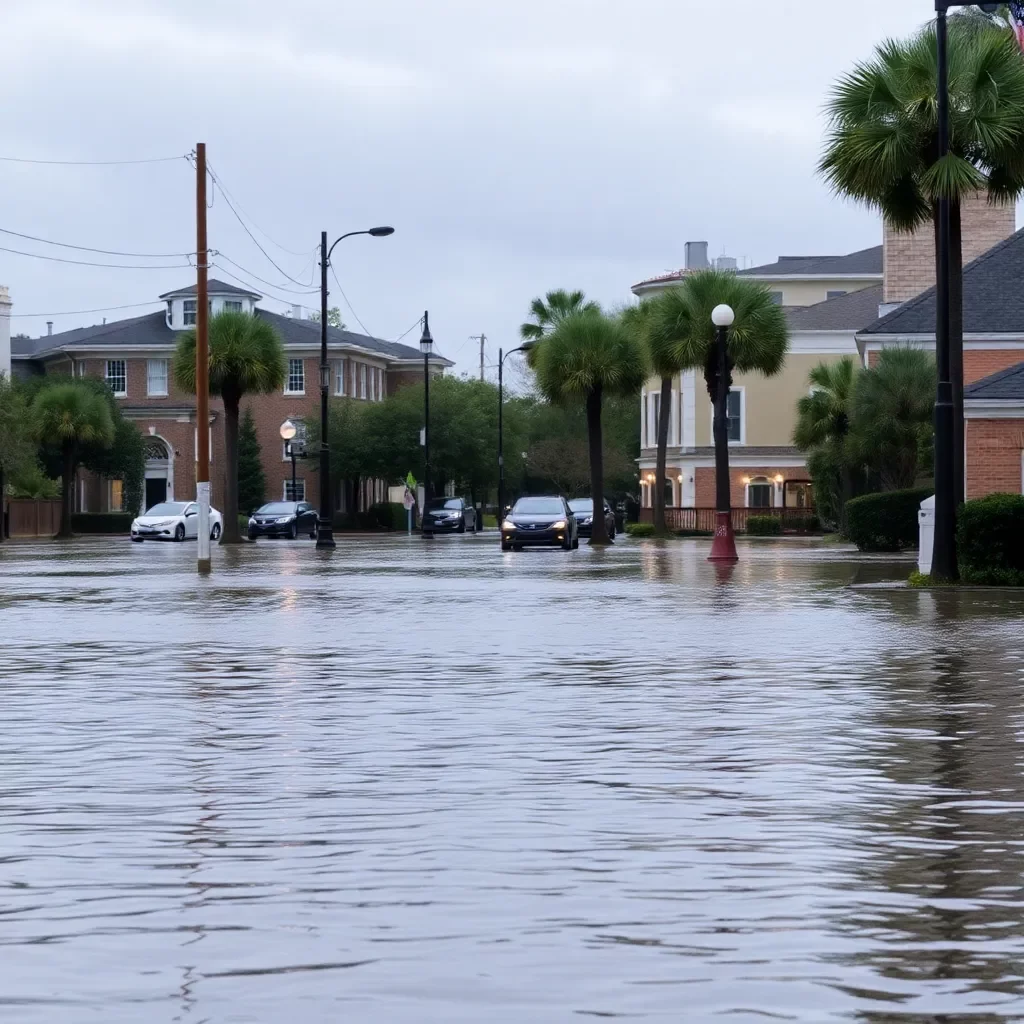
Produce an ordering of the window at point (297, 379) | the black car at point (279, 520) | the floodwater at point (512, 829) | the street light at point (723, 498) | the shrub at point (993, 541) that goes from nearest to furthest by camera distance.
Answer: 1. the floodwater at point (512, 829)
2. the shrub at point (993, 541)
3. the street light at point (723, 498)
4. the black car at point (279, 520)
5. the window at point (297, 379)

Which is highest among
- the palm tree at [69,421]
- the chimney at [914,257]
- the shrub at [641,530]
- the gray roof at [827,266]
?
the gray roof at [827,266]

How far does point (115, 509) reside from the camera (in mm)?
94562

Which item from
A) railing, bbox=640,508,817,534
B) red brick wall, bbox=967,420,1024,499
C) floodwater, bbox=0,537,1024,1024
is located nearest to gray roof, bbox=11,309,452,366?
railing, bbox=640,508,817,534

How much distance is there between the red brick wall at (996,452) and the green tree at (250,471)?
58.3m

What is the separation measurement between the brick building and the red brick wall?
184 ft

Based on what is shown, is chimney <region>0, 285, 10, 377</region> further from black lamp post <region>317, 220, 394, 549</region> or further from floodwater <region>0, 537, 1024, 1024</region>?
floodwater <region>0, 537, 1024, 1024</region>

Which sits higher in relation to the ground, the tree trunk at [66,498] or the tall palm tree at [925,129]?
the tall palm tree at [925,129]

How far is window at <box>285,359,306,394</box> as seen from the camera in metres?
97.6

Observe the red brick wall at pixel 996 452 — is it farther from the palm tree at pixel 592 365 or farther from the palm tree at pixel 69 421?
the palm tree at pixel 69 421

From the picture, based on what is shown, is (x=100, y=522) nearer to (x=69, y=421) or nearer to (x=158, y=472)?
(x=158, y=472)

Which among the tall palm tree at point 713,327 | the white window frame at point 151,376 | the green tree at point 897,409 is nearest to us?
the green tree at point 897,409

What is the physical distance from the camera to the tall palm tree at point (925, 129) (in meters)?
29.3

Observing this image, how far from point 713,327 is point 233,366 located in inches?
616

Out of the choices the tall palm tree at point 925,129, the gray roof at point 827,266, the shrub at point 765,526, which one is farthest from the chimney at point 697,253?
the tall palm tree at point 925,129
